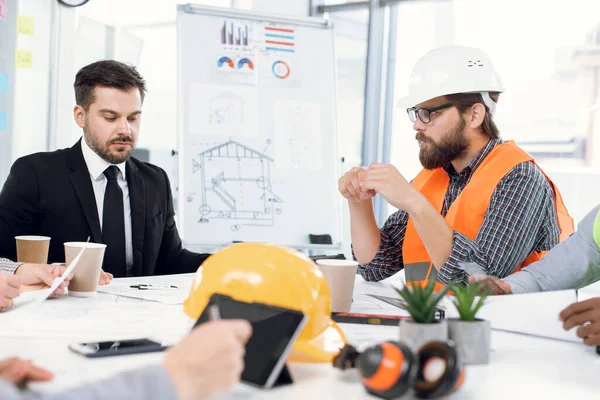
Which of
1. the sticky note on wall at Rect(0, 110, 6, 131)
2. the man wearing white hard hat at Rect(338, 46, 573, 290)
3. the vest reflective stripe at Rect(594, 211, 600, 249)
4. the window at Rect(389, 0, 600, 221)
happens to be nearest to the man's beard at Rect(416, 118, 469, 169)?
the man wearing white hard hat at Rect(338, 46, 573, 290)

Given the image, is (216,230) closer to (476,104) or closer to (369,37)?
(476,104)

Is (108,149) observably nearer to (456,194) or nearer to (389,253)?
(389,253)

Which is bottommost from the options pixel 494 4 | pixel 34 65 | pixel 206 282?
pixel 206 282

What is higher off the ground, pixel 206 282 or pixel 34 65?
pixel 34 65

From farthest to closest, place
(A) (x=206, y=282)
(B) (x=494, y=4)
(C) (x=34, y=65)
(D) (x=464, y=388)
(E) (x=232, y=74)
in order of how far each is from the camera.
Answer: (B) (x=494, y=4) → (E) (x=232, y=74) → (C) (x=34, y=65) → (A) (x=206, y=282) → (D) (x=464, y=388)

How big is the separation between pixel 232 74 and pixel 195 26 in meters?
0.33

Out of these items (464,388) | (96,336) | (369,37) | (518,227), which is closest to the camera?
(464,388)

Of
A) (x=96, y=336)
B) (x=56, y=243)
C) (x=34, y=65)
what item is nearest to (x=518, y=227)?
(x=96, y=336)

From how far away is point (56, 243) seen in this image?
243cm

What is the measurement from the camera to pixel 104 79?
2.60 metres

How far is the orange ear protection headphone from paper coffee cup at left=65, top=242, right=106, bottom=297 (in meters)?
0.94

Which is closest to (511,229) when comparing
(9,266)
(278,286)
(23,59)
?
(278,286)

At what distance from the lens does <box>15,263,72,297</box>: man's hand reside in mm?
1674

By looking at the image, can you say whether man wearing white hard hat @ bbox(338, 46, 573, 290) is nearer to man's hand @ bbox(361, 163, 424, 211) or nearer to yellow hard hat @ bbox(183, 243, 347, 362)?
man's hand @ bbox(361, 163, 424, 211)
